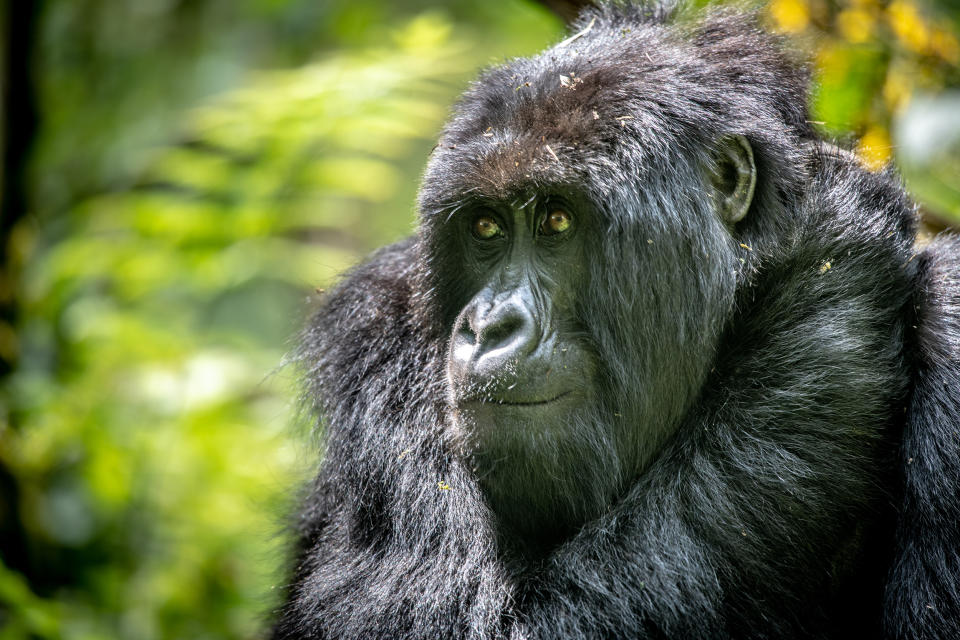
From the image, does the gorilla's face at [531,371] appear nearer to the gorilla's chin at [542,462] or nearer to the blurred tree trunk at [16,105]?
→ the gorilla's chin at [542,462]

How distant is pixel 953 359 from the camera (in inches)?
109

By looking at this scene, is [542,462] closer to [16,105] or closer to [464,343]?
[464,343]

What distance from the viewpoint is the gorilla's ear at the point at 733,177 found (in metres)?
2.91

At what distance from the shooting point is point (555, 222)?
293 centimetres

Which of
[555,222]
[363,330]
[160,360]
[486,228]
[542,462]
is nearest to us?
[542,462]

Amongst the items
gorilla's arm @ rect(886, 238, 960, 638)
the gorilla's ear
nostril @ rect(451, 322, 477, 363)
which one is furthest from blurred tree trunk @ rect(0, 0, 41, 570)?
gorilla's arm @ rect(886, 238, 960, 638)

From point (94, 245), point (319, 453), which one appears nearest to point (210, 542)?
point (94, 245)

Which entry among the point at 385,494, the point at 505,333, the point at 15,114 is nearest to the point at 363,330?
the point at 385,494

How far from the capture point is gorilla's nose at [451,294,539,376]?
8.93ft

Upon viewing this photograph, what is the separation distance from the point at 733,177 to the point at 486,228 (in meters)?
0.77

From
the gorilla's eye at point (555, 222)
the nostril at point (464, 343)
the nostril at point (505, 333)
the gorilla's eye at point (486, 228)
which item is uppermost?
the gorilla's eye at point (555, 222)

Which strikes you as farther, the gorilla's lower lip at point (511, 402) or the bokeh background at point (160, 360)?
the bokeh background at point (160, 360)

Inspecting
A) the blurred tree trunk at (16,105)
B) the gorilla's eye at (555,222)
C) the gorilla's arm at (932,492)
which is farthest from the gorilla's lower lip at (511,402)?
the blurred tree trunk at (16,105)

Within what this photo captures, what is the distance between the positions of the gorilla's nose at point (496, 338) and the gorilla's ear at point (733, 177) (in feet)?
2.29
